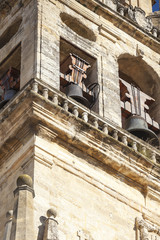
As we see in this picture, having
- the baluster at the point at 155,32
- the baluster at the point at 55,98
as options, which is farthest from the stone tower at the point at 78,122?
the baluster at the point at 155,32

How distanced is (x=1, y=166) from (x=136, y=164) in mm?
2701

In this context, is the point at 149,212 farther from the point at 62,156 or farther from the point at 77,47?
the point at 77,47

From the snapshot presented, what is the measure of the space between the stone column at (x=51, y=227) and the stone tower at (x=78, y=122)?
2 cm

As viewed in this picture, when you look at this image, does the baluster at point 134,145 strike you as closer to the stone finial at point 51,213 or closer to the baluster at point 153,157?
the baluster at point 153,157

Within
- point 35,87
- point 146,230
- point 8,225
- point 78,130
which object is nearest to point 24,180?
point 8,225

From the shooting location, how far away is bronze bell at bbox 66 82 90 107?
75.5ft

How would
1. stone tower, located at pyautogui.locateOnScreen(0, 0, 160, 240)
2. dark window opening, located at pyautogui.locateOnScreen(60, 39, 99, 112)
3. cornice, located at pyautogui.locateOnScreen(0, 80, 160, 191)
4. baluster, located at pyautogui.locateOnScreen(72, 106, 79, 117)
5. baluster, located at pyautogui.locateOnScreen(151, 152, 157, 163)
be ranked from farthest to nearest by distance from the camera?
dark window opening, located at pyautogui.locateOnScreen(60, 39, 99, 112), baluster, located at pyautogui.locateOnScreen(151, 152, 157, 163), baluster, located at pyautogui.locateOnScreen(72, 106, 79, 117), cornice, located at pyautogui.locateOnScreen(0, 80, 160, 191), stone tower, located at pyautogui.locateOnScreen(0, 0, 160, 240)

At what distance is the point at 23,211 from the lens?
61.2 feet

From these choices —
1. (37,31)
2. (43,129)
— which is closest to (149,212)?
(43,129)

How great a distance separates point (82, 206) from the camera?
804 inches

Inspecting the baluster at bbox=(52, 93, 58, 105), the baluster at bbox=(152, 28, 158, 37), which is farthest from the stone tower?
the baluster at bbox=(152, 28, 158, 37)

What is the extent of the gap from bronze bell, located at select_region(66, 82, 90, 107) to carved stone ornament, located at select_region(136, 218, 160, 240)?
3.11 m

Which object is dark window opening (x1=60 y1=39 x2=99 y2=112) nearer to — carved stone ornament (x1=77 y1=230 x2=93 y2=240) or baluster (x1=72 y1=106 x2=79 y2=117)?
baluster (x1=72 y1=106 x2=79 y2=117)

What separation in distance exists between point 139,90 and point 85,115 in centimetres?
373
